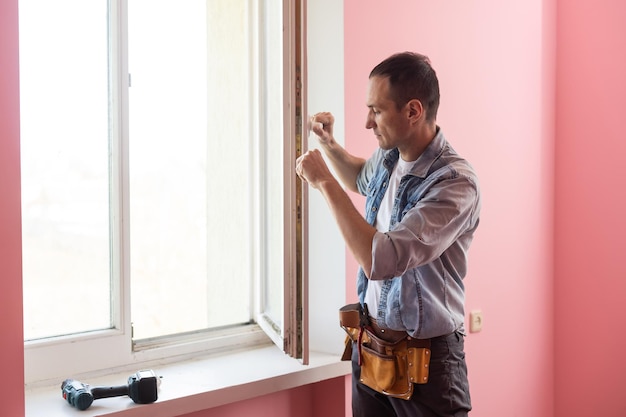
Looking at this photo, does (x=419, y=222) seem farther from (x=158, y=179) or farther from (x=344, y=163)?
(x=158, y=179)

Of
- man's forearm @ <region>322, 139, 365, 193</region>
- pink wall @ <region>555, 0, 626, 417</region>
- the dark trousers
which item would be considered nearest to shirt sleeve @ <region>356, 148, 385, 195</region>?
man's forearm @ <region>322, 139, 365, 193</region>

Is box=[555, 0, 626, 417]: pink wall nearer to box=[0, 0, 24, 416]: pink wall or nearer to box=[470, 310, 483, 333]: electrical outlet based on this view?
box=[470, 310, 483, 333]: electrical outlet

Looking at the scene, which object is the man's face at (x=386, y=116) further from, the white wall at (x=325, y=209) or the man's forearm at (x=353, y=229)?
the white wall at (x=325, y=209)

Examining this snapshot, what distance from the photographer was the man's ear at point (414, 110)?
156cm

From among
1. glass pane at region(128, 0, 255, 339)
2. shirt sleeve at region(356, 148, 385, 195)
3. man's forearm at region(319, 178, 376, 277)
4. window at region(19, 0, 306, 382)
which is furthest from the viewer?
glass pane at region(128, 0, 255, 339)

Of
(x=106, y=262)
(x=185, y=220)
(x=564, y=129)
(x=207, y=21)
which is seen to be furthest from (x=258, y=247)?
(x=564, y=129)

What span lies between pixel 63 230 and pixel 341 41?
949mm

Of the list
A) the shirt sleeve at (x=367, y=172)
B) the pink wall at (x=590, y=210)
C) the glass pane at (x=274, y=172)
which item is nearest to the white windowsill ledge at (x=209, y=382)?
the glass pane at (x=274, y=172)

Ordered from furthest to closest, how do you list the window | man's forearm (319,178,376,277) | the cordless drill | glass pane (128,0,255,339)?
glass pane (128,0,255,339)
the window
the cordless drill
man's forearm (319,178,376,277)

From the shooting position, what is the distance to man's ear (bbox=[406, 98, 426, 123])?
1.56 metres

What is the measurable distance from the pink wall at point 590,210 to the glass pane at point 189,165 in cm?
136

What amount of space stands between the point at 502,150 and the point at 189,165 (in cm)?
119

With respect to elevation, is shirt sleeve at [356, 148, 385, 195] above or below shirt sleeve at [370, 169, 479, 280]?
above

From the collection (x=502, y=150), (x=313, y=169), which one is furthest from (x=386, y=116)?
(x=502, y=150)
